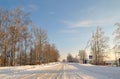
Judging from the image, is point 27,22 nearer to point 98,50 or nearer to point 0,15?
point 0,15

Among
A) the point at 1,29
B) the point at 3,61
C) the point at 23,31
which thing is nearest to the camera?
the point at 1,29

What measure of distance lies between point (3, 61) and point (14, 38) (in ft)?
32.7

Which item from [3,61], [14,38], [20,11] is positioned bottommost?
[3,61]

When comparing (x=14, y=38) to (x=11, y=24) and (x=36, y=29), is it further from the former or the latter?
(x=36, y=29)

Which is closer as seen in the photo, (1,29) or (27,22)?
(1,29)

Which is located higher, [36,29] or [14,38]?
[36,29]

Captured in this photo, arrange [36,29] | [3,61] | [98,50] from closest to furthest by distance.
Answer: [3,61] → [98,50] → [36,29]

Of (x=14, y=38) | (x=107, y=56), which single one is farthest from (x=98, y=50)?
(x=14, y=38)

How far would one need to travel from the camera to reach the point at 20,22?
53.1 metres

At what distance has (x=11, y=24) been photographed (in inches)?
2053

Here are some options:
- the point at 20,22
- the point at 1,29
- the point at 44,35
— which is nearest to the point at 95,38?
the point at 44,35

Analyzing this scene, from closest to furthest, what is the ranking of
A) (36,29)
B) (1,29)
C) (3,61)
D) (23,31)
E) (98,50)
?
(1,29) → (23,31) → (3,61) → (98,50) → (36,29)

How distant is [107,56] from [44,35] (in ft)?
76.8

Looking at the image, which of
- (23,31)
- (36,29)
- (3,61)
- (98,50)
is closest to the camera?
(23,31)
